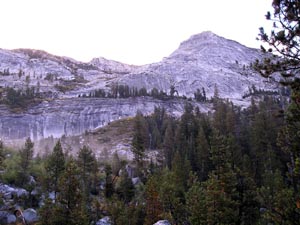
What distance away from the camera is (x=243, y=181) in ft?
97.0

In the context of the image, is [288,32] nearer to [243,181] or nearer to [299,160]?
[299,160]

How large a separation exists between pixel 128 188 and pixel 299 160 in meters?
41.6

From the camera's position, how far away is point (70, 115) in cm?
13488

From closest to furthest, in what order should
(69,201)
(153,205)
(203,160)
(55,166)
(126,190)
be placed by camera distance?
1. (69,201)
2. (153,205)
3. (55,166)
4. (126,190)
5. (203,160)

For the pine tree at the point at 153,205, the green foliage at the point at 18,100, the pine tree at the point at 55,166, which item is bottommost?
the pine tree at the point at 153,205

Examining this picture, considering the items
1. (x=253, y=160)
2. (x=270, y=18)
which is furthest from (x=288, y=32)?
(x=253, y=160)

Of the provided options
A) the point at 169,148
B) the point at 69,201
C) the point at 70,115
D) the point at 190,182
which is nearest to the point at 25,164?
the point at 190,182

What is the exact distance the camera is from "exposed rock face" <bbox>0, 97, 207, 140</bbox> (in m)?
124

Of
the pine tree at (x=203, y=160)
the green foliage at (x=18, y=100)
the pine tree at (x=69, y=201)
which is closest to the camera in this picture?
the pine tree at (x=69, y=201)

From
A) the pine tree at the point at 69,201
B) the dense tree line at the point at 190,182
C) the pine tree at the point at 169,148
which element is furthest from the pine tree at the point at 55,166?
the pine tree at the point at 169,148

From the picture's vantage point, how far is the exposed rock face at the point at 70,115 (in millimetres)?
124438

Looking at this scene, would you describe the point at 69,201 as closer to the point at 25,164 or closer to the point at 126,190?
the point at 126,190

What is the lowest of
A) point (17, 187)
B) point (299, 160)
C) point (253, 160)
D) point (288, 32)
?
point (17, 187)

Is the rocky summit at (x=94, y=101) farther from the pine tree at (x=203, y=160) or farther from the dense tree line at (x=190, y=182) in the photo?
the pine tree at (x=203, y=160)
